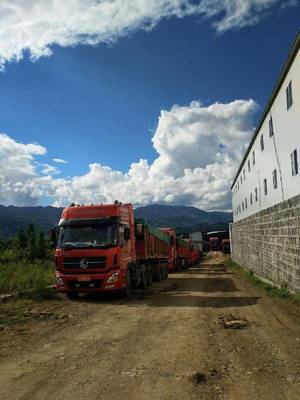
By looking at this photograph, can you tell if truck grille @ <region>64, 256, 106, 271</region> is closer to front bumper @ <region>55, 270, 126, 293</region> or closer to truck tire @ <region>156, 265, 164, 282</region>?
front bumper @ <region>55, 270, 126, 293</region>

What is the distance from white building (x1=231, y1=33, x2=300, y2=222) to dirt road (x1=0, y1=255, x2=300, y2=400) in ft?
23.8

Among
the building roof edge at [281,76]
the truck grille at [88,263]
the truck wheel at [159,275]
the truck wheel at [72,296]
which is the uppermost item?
the building roof edge at [281,76]

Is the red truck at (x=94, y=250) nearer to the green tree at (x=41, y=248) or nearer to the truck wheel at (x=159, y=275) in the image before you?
the truck wheel at (x=159, y=275)

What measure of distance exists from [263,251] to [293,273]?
8.46 metres

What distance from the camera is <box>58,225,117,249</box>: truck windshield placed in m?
16.2

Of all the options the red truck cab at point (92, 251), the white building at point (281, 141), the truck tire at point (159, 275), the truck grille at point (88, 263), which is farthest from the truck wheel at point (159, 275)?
the truck grille at point (88, 263)

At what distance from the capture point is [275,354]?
293 inches

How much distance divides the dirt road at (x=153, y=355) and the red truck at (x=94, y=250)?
2.80 m

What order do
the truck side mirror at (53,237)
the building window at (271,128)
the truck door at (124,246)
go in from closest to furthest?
1. the truck door at (124,246)
2. the truck side mirror at (53,237)
3. the building window at (271,128)

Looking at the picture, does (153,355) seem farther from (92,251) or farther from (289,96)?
(289,96)

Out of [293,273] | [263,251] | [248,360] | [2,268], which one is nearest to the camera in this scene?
[248,360]

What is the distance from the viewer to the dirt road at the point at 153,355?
5.71m

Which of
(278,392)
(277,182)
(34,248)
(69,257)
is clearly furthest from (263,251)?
(34,248)

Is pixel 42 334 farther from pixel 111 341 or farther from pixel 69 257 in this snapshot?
pixel 69 257
